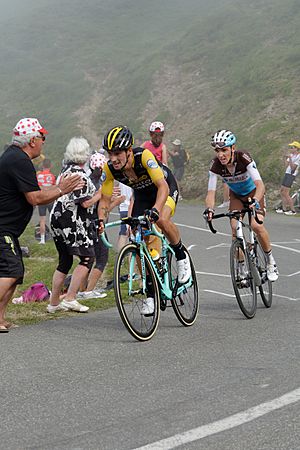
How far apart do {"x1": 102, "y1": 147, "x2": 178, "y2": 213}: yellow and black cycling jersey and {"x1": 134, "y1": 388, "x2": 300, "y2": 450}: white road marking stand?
3.28 metres

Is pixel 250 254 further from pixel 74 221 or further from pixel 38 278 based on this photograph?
pixel 38 278

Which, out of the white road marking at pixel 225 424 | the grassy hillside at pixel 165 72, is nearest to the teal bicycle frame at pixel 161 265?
the white road marking at pixel 225 424

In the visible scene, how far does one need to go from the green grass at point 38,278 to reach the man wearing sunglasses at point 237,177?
205 centimetres

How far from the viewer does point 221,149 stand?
9.70m

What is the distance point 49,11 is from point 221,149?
7341cm

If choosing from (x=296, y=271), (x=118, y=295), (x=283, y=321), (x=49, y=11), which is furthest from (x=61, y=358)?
(x=49, y=11)

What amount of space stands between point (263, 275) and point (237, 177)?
130cm

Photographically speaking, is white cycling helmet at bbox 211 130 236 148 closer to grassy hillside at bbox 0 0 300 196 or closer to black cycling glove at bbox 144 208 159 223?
black cycling glove at bbox 144 208 159 223

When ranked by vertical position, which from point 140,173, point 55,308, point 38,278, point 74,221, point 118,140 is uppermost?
A: point 118,140

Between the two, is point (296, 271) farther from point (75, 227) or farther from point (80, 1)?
point (80, 1)

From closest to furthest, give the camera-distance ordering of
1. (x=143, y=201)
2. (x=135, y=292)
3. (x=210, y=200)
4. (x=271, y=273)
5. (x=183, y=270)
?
(x=135, y=292), (x=183, y=270), (x=143, y=201), (x=210, y=200), (x=271, y=273)

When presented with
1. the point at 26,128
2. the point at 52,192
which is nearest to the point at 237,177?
the point at 52,192

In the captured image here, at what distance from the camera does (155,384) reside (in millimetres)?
6078

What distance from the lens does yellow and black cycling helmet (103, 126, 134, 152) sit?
801 cm
